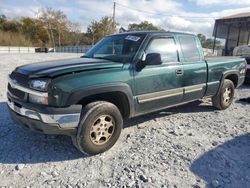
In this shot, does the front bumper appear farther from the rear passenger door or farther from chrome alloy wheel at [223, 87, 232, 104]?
chrome alloy wheel at [223, 87, 232, 104]

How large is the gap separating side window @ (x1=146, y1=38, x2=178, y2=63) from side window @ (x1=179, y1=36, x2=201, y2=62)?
0.93 feet

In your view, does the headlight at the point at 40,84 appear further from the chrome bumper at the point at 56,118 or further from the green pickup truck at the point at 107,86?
the chrome bumper at the point at 56,118

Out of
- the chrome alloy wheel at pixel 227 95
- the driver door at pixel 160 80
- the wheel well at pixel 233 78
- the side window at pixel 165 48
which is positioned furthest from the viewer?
the wheel well at pixel 233 78

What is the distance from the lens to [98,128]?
12.4 feet

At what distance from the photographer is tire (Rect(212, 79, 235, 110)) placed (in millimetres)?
6113

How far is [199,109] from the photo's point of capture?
252 inches

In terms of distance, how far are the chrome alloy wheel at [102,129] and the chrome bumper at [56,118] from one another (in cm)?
34

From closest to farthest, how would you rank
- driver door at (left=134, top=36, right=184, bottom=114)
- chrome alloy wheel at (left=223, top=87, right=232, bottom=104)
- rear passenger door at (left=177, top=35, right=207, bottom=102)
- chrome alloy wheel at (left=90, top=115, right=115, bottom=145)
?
chrome alloy wheel at (left=90, top=115, right=115, bottom=145) → driver door at (left=134, top=36, right=184, bottom=114) → rear passenger door at (left=177, top=35, right=207, bottom=102) → chrome alloy wheel at (left=223, top=87, right=232, bottom=104)

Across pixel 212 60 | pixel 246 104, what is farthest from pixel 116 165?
pixel 246 104

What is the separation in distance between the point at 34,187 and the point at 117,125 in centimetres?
150

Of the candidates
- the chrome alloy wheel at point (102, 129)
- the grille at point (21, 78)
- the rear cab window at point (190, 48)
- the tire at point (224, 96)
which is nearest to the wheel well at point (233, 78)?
the tire at point (224, 96)

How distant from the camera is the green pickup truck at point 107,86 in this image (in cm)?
337

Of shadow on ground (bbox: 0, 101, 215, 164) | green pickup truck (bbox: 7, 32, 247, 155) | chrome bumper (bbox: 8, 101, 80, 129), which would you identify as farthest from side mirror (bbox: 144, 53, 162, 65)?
shadow on ground (bbox: 0, 101, 215, 164)

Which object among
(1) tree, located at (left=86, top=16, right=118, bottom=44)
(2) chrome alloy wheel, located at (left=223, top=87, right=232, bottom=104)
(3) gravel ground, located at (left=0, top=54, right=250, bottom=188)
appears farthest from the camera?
(1) tree, located at (left=86, top=16, right=118, bottom=44)
